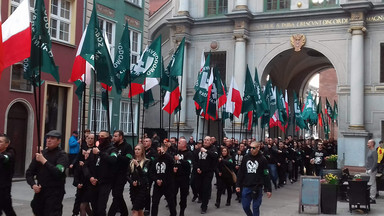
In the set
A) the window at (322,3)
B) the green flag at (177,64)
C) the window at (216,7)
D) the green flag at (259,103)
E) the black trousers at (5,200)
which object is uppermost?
the window at (216,7)

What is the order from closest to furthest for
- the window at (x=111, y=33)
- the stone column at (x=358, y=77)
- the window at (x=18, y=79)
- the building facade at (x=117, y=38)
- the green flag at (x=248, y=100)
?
the window at (x=18, y=79) → the green flag at (x=248, y=100) → the building facade at (x=117, y=38) → the window at (x=111, y=33) → the stone column at (x=358, y=77)

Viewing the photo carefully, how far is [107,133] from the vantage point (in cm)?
945

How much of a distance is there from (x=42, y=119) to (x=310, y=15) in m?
16.4

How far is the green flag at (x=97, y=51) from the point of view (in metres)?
10.6

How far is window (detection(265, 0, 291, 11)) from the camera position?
28.8m

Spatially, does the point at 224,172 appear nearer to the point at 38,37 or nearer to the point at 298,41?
the point at 38,37

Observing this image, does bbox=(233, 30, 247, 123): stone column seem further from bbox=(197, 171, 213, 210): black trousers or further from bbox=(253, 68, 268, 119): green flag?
bbox=(197, 171, 213, 210): black trousers

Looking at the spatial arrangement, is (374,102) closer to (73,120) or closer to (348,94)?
(348,94)

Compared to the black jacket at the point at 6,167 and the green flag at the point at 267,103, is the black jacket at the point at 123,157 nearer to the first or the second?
the black jacket at the point at 6,167

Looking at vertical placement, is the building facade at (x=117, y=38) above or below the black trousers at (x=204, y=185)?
above

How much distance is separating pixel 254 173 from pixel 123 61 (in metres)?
4.53

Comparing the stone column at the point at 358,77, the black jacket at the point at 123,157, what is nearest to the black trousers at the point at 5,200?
the black jacket at the point at 123,157

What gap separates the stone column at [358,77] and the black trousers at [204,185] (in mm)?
15579

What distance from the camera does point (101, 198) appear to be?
364 inches
